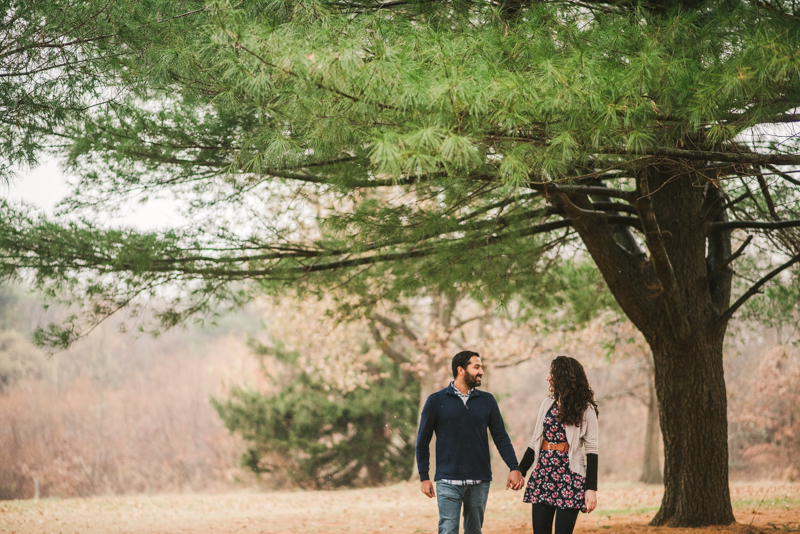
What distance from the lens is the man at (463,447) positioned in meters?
3.95

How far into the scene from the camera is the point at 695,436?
249 inches

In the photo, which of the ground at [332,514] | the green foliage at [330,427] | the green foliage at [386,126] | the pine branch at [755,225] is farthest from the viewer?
the green foliage at [330,427]

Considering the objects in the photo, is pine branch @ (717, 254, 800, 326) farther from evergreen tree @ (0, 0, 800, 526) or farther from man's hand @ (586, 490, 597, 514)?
man's hand @ (586, 490, 597, 514)

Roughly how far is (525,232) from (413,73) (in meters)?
3.24

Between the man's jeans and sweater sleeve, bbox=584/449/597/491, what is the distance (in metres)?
0.60

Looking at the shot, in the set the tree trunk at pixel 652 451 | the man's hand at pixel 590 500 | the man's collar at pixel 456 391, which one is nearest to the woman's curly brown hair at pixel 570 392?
the man's hand at pixel 590 500

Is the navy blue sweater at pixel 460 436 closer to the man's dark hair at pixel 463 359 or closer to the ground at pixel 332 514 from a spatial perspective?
the man's dark hair at pixel 463 359

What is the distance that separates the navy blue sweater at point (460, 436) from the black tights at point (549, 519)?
289mm

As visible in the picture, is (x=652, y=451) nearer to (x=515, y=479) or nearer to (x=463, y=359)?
(x=515, y=479)

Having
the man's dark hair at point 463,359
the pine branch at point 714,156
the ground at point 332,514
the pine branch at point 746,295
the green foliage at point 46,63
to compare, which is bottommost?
the ground at point 332,514

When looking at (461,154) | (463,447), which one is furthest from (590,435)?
(461,154)

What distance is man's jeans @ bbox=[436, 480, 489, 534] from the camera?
393 cm

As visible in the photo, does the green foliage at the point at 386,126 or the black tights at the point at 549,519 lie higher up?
the green foliage at the point at 386,126

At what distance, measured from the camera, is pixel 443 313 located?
48.2 ft
